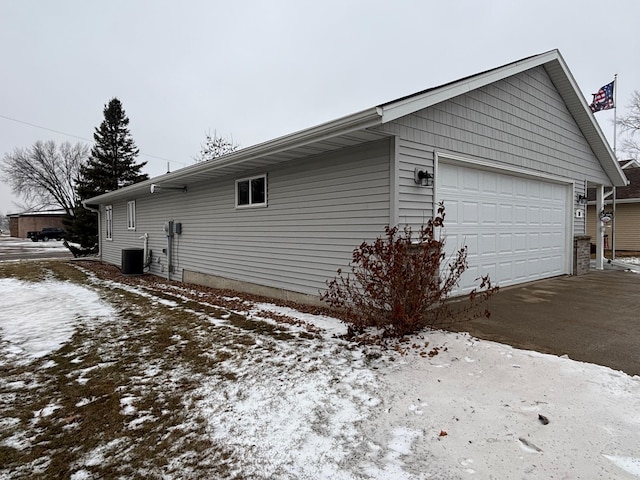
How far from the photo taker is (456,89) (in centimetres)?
548

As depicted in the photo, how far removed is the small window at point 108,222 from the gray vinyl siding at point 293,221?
699 cm

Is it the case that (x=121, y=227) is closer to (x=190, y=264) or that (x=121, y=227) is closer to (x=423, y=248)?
(x=190, y=264)

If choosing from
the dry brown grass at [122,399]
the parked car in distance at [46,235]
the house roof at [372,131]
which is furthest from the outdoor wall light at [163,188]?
the parked car in distance at [46,235]

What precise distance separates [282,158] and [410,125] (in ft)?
7.57

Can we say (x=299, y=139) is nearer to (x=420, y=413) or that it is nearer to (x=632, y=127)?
(x=420, y=413)

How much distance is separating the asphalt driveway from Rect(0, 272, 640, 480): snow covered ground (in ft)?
1.31

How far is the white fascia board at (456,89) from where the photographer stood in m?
4.48

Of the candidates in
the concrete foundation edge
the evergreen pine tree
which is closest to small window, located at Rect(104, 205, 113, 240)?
the concrete foundation edge

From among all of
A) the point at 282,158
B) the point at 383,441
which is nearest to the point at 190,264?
the point at 282,158

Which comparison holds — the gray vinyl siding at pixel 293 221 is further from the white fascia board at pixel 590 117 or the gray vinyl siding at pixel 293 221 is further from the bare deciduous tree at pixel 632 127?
the bare deciduous tree at pixel 632 127

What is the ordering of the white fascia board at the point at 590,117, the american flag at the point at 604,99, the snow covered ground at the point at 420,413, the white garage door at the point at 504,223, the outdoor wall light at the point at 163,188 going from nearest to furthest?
the snow covered ground at the point at 420,413
the white garage door at the point at 504,223
the white fascia board at the point at 590,117
the outdoor wall light at the point at 163,188
the american flag at the point at 604,99

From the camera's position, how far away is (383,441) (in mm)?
2311

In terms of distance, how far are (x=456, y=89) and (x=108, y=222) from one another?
50.9ft

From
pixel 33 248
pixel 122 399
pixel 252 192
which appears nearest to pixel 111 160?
pixel 33 248
